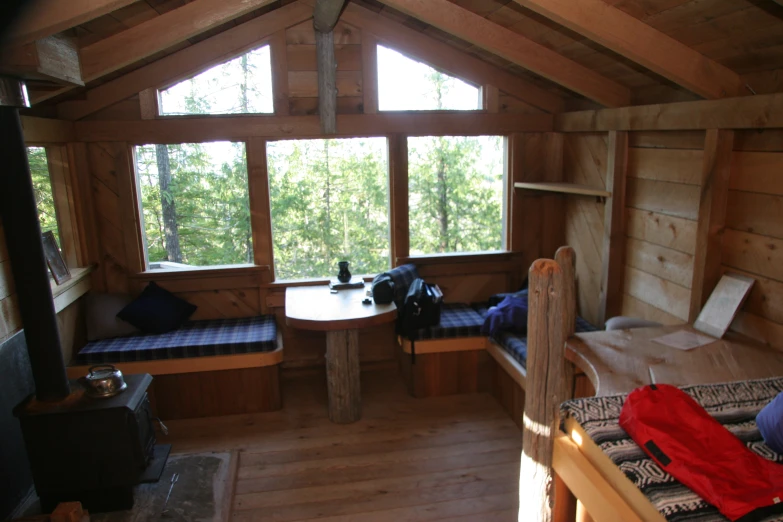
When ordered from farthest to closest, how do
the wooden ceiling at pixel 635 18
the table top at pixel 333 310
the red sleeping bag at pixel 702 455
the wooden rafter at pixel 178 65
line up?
the wooden rafter at pixel 178 65 < the table top at pixel 333 310 < the wooden ceiling at pixel 635 18 < the red sleeping bag at pixel 702 455

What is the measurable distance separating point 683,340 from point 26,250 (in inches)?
125

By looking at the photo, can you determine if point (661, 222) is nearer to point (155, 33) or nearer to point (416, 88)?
point (416, 88)

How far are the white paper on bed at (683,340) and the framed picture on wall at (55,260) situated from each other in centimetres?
357

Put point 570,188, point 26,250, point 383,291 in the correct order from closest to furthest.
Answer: point 26,250
point 383,291
point 570,188

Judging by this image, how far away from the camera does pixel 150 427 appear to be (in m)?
3.01

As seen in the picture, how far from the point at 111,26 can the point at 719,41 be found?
3.18 metres

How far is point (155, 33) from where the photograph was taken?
3.22 metres

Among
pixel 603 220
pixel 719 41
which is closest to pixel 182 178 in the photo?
pixel 603 220

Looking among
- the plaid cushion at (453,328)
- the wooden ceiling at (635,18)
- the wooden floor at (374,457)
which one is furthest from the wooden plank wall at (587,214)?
the wooden floor at (374,457)

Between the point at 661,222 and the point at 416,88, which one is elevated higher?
the point at 416,88

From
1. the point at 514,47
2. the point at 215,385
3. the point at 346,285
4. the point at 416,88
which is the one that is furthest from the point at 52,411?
the point at 514,47

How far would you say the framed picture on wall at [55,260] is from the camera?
3527 mm

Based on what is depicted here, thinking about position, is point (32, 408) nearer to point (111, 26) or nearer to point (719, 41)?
point (111, 26)

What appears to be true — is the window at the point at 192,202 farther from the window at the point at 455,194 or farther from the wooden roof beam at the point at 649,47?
the wooden roof beam at the point at 649,47
